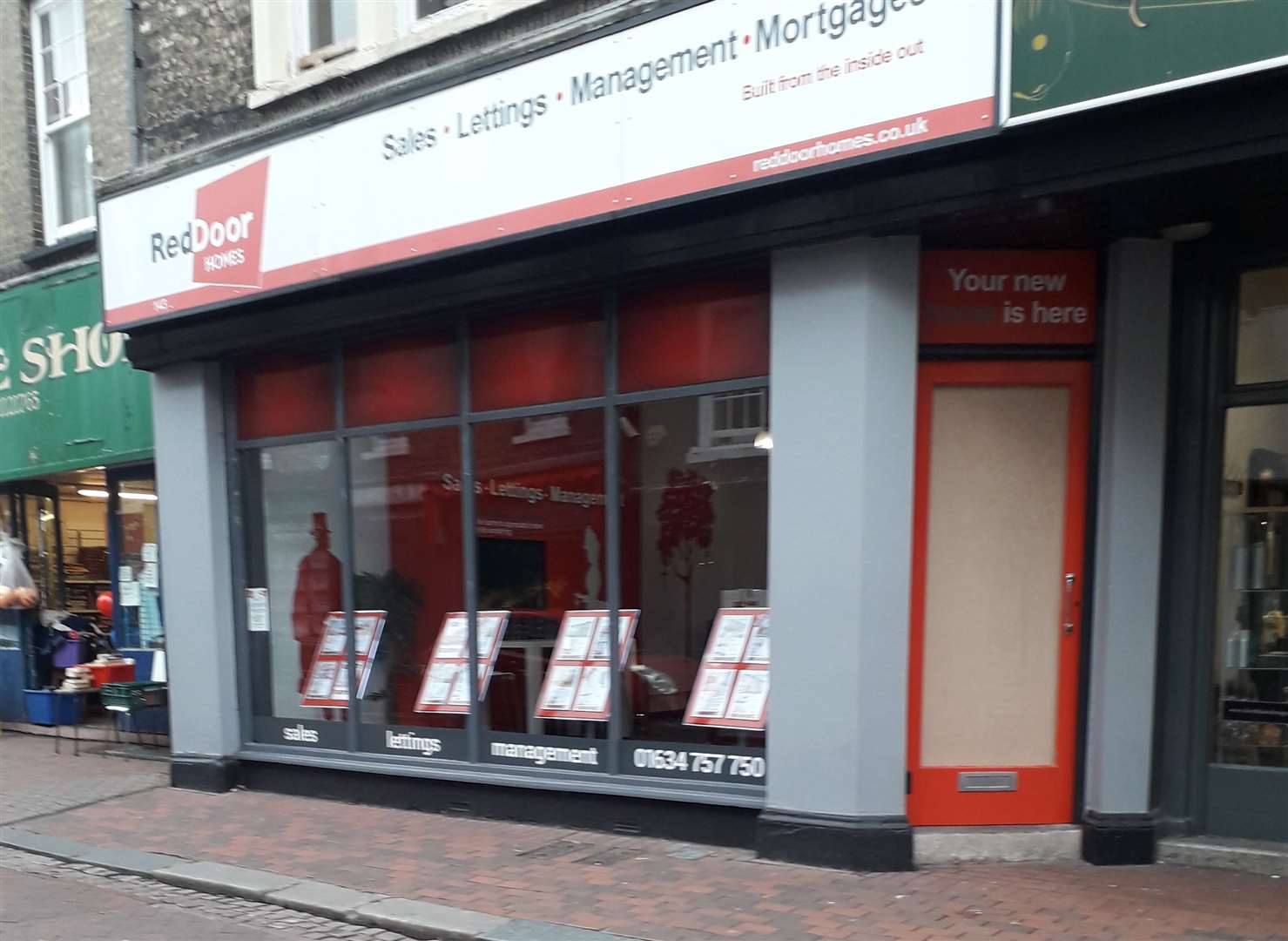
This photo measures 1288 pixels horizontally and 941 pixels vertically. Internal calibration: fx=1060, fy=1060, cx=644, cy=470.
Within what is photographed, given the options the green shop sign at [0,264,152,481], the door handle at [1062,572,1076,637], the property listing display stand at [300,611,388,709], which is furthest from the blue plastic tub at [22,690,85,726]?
the door handle at [1062,572,1076,637]

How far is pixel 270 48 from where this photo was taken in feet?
27.0

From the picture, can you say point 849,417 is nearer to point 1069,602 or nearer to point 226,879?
point 1069,602

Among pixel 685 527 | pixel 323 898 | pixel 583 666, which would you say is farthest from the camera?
pixel 583 666

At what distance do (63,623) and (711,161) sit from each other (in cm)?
934

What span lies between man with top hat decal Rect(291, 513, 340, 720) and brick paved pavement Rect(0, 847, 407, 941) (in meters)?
2.35

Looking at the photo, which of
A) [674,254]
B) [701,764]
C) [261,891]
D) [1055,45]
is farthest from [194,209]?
[1055,45]

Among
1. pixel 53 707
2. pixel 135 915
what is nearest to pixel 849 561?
pixel 135 915

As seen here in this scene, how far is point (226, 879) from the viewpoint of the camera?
5902mm

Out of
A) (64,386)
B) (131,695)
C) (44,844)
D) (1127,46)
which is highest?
(1127,46)

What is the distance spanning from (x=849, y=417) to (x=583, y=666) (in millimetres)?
2530

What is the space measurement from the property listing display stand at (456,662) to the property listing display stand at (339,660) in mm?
598

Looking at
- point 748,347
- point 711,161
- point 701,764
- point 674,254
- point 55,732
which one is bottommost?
point 55,732

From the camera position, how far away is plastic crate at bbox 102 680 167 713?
933 centimetres

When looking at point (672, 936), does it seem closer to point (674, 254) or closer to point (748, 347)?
point (748, 347)
